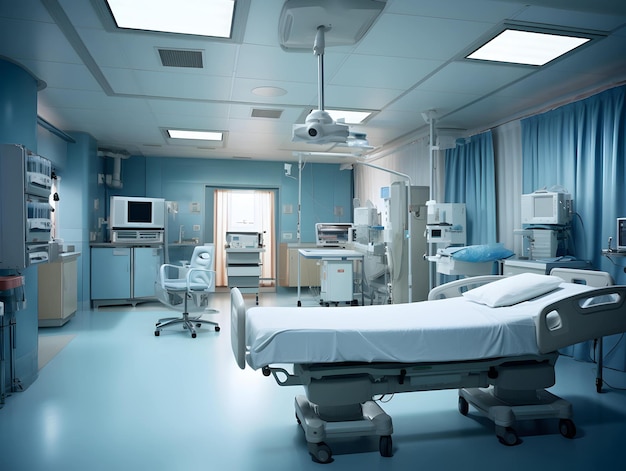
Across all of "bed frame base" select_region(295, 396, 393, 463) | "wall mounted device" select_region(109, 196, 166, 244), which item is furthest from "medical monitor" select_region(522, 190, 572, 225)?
"wall mounted device" select_region(109, 196, 166, 244)

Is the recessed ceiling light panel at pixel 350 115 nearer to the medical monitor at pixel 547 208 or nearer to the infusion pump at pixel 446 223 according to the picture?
the infusion pump at pixel 446 223

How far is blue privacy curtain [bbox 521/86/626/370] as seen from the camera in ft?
13.7

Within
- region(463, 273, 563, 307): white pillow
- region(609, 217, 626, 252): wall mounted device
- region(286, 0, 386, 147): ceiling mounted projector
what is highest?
region(286, 0, 386, 147): ceiling mounted projector

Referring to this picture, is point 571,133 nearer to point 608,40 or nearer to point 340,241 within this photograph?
point 608,40

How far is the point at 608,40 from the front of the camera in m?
3.59

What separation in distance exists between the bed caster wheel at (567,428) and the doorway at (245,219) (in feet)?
23.5

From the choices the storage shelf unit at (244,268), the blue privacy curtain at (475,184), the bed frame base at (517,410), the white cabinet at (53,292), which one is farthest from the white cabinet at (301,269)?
the bed frame base at (517,410)

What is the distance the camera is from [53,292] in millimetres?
5914

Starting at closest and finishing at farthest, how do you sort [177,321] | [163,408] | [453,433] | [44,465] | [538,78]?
1. [44,465]
2. [453,433]
3. [163,408]
4. [538,78]
5. [177,321]

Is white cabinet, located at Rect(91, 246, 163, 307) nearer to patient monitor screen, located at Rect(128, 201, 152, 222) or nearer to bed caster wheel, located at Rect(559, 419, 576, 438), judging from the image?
patient monitor screen, located at Rect(128, 201, 152, 222)

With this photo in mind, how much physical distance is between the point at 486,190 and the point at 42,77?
4.91m

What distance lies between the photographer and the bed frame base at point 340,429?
2.62 metres

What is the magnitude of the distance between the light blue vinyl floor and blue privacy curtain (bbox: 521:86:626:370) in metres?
1.05

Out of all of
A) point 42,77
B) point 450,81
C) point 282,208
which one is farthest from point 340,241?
point 42,77
